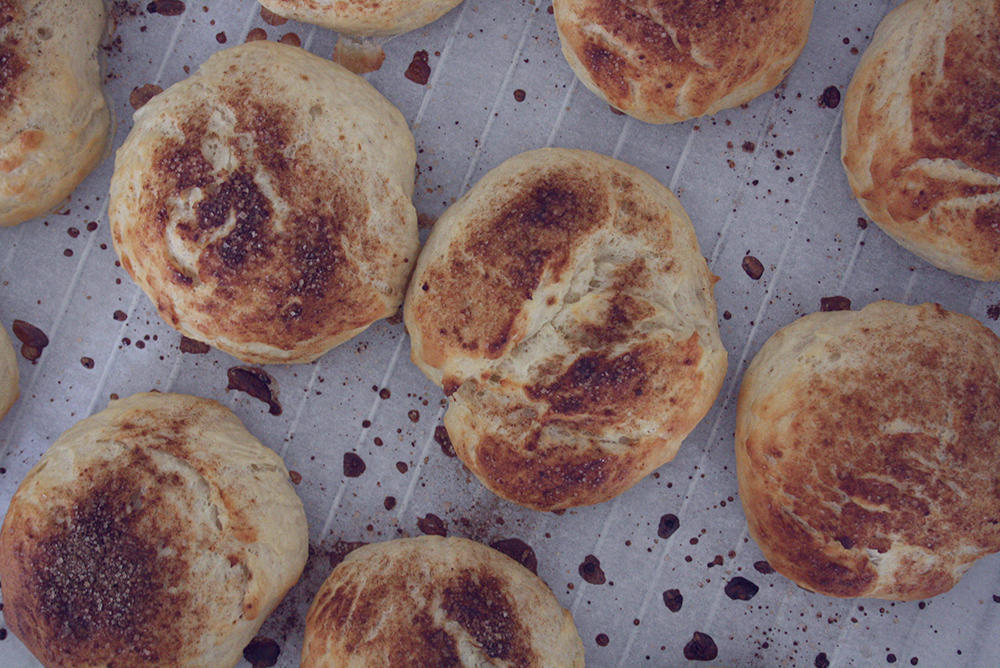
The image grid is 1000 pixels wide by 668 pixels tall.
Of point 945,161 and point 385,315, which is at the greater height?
point 945,161

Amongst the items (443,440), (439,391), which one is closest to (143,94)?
(439,391)

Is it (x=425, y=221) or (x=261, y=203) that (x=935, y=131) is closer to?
(x=425, y=221)

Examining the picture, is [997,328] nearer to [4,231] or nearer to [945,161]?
[945,161]

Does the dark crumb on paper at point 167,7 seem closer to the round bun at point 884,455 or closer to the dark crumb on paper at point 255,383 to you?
the dark crumb on paper at point 255,383

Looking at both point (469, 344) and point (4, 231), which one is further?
point (4, 231)

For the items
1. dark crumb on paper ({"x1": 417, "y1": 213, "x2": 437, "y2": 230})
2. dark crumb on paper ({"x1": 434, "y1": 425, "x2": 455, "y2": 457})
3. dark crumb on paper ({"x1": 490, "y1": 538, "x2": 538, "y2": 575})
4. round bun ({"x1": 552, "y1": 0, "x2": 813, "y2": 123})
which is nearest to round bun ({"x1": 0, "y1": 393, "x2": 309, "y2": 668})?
dark crumb on paper ({"x1": 434, "y1": 425, "x2": 455, "y2": 457})

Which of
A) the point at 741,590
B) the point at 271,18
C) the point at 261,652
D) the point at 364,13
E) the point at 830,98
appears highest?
the point at 830,98

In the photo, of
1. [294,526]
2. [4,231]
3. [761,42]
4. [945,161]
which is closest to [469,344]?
[294,526]

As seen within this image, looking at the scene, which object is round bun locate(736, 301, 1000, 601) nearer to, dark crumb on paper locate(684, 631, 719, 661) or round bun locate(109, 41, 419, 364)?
dark crumb on paper locate(684, 631, 719, 661)
